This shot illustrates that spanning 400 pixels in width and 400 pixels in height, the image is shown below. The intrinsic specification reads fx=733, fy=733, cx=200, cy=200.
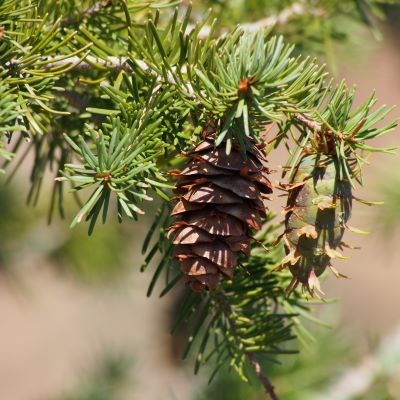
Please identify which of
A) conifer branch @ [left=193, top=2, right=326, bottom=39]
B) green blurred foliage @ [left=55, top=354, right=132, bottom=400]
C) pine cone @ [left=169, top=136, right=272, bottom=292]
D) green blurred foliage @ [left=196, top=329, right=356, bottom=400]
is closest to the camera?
pine cone @ [left=169, top=136, right=272, bottom=292]

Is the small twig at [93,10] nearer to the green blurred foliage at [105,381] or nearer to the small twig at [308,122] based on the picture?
the small twig at [308,122]

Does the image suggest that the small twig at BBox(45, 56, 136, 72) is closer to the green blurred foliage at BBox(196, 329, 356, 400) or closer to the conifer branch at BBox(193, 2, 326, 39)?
the conifer branch at BBox(193, 2, 326, 39)

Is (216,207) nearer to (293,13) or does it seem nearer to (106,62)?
(106,62)

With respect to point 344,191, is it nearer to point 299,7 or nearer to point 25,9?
point 25,9

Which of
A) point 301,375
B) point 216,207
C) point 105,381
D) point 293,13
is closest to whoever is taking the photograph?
point 216,207

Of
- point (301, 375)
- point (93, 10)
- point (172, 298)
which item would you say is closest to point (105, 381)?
point (301, 375)

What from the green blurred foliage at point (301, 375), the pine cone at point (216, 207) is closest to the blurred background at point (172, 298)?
the green blurred foliage at point (301, 375)

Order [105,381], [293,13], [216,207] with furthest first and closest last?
[105,381] < [293,13] < [216,207]

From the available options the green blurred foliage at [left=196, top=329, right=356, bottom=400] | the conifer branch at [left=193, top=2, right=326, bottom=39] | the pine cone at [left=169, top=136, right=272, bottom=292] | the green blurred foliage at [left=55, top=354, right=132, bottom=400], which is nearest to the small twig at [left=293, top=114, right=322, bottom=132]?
the pine cone at [left=169, top=136, right=272, bottom=292]


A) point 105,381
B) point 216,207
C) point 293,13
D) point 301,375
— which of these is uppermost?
point 293,13

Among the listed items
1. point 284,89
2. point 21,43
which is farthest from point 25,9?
point 284,89
